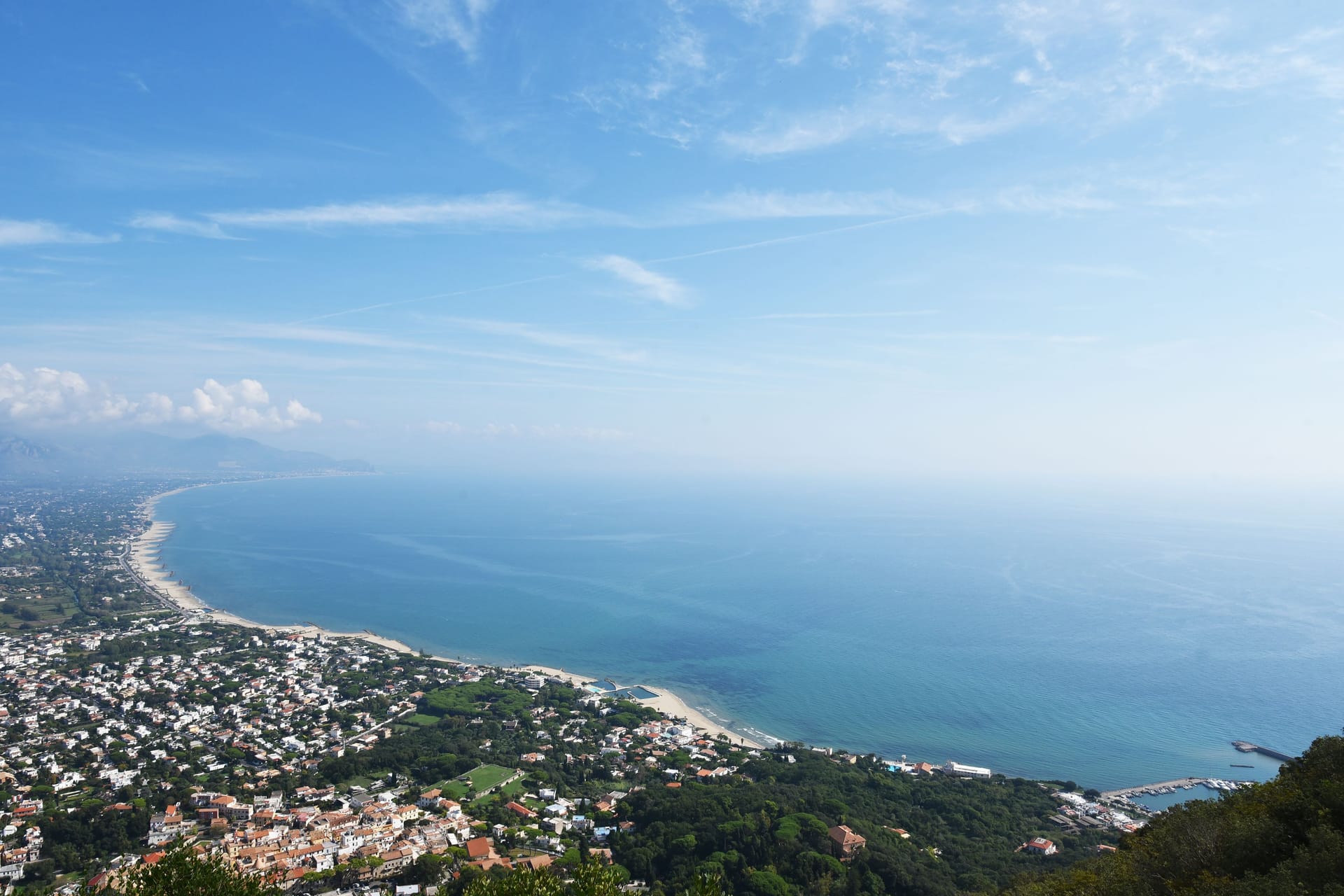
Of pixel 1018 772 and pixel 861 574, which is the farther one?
pixel 861 574

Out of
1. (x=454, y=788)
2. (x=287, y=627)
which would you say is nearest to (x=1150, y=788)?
(x=454, y=788)

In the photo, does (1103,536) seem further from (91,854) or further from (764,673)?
(91,854)

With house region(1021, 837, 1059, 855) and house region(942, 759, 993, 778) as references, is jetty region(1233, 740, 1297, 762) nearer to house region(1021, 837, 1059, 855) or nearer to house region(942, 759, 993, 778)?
Answer: house region(942, 759, 993, 778)

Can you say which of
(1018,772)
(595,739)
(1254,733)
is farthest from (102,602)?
(1254,733)

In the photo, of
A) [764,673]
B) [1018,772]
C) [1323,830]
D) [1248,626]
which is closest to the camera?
[1323,830]

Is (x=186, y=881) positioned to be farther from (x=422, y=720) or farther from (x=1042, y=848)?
(x=422, y=720)

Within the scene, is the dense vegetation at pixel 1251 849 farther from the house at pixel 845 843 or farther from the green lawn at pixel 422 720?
the green lawn at pixel 422 720

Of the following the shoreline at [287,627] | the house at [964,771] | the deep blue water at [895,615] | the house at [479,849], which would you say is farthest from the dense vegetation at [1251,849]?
the shoreline at [287,627]
